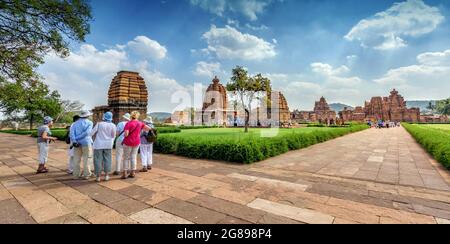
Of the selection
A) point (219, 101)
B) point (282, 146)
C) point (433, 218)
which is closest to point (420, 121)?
point (219, 101)

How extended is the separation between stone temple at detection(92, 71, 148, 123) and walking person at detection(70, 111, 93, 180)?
867 cm

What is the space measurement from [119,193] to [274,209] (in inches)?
110

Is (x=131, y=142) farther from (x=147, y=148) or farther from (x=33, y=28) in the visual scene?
(x=33, y=28)

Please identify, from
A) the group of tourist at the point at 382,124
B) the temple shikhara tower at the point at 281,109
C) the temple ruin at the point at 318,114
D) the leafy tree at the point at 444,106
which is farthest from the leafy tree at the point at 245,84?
the leafy tree at the point at 444,106

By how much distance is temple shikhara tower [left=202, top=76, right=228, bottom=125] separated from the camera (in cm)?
4417

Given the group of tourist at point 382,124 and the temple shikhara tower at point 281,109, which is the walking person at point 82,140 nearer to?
the temple shikhara tower at point 281,109

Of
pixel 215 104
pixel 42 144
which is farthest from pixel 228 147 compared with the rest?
pixel 215 104

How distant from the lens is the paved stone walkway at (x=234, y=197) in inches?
117

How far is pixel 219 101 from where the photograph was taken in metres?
45.4

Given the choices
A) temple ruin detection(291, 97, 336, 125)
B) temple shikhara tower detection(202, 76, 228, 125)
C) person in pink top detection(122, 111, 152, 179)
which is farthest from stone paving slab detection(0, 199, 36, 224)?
temple ruin detection(291, 97, 336, 125)

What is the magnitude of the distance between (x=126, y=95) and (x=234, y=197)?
12.1 metres

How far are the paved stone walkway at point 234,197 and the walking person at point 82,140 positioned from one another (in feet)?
1.11

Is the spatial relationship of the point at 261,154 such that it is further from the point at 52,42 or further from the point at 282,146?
the point at 52,42

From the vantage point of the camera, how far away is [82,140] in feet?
16.1
